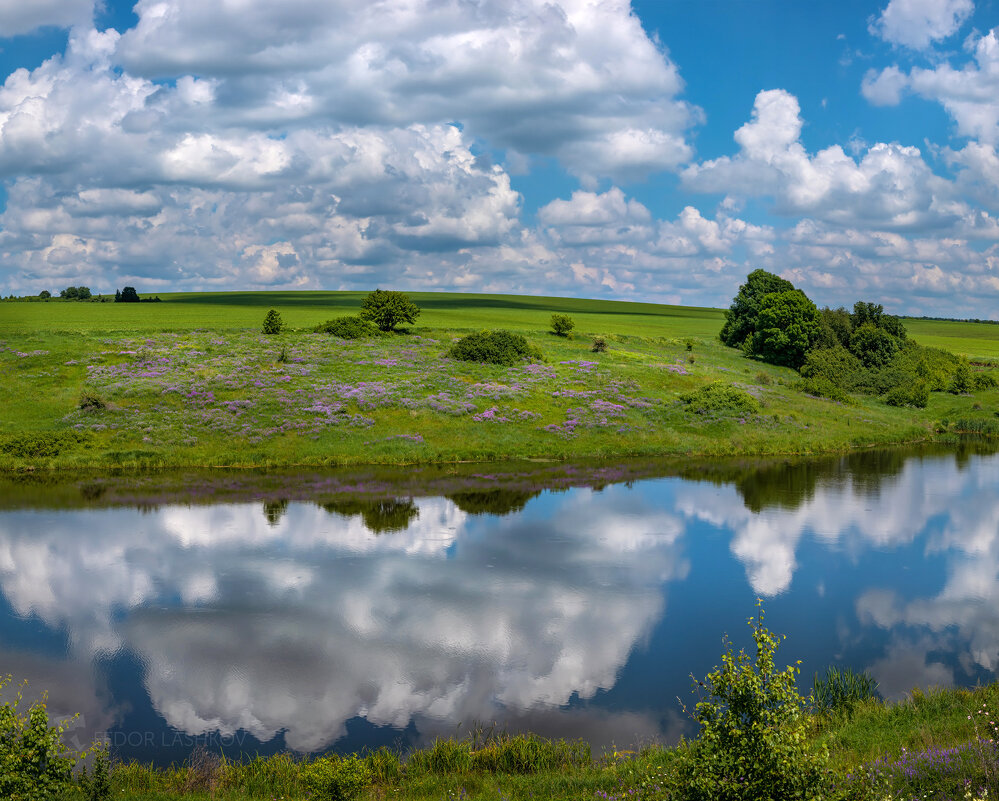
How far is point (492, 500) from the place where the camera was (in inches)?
1394

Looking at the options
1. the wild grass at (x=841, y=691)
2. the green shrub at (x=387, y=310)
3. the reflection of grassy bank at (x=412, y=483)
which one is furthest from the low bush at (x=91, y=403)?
the wild grass at (x=841, y=691)

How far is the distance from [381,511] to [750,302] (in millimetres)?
79189

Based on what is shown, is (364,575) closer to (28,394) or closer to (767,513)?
(767,513)

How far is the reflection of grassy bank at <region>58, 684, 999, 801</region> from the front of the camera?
11.1m

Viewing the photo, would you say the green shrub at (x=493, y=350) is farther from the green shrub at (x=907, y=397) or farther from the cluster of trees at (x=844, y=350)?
the green shrub at (x=907, y=397)

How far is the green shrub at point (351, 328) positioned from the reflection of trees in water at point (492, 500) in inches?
1674

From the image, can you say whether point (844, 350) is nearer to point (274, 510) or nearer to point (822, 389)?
point (822, 389)

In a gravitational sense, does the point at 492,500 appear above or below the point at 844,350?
below

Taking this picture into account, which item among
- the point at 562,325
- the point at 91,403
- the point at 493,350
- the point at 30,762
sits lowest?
the point at 30,762

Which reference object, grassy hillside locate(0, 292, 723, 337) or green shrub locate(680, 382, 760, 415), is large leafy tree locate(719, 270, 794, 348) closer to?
grassy hillside locate(0, 292, 723, 337)

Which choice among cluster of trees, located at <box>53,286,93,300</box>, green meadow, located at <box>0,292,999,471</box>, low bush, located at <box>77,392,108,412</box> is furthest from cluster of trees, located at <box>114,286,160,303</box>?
low bush, located at <box>77,392,108,412</box>

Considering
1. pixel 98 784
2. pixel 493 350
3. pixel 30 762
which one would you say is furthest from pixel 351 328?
pixel 30 762

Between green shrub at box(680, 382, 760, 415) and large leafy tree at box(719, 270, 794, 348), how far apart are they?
130ft

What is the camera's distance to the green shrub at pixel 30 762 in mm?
9164
